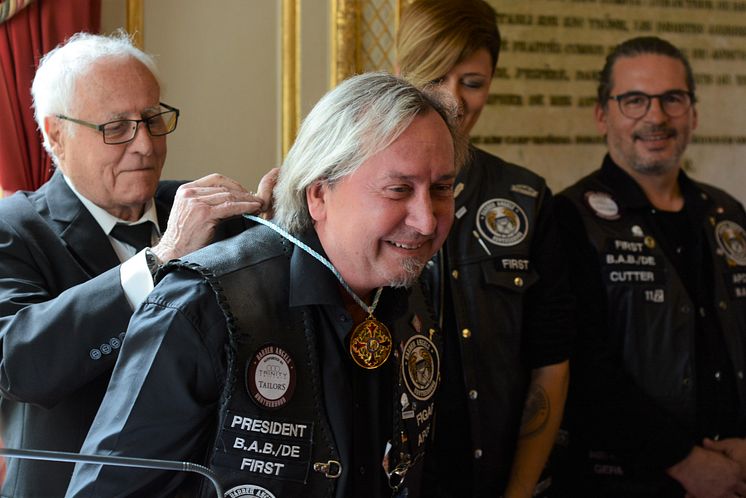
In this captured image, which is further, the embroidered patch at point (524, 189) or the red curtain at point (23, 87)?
→ the red curtain at point (23, 87)

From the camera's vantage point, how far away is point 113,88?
2.26 metres

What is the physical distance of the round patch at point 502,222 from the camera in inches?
99.1

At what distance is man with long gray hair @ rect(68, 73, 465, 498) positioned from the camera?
1593 millimetres

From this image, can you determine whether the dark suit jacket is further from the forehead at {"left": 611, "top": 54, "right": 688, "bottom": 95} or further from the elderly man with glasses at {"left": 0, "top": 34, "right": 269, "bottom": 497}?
the forehead at {"left": 611, "top": 54, "right": 688, "bottom": 95}

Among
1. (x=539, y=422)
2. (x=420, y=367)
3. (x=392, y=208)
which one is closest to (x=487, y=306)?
(x=539, y=422)

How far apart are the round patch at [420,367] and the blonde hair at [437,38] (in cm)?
77

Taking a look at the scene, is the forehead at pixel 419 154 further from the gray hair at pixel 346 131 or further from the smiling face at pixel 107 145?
the smiling face at pixel 107 145

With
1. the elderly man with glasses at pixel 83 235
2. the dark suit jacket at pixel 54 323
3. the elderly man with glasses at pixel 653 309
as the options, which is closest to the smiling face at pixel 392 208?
the elderly man with glasses at pixel 83 235

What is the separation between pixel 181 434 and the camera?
1595mm

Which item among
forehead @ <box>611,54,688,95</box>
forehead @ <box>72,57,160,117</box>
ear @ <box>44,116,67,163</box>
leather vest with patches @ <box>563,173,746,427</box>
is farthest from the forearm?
ear @ <box>44,116,67,163</box>

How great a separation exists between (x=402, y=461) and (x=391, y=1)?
2.11 metres

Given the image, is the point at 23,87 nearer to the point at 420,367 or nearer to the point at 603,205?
the point at 420,367

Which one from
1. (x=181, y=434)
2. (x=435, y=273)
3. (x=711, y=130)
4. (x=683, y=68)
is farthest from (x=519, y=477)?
(x=711, y=130)

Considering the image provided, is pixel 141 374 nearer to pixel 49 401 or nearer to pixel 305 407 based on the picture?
pixel 305 407
